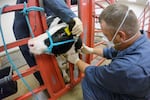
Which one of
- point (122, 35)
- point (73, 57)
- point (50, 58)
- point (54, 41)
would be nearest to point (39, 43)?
point (54, 41)

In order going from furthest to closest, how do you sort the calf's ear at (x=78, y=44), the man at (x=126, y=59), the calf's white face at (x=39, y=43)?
the calf's ear at (x=78, y=44) → the calf's white face at (x=39, y=43) → the man at (x=126, y=59)

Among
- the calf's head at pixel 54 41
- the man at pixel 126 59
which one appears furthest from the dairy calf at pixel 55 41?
the man at pixel 126 59

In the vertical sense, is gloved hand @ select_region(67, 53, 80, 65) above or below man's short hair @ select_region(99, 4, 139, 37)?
below

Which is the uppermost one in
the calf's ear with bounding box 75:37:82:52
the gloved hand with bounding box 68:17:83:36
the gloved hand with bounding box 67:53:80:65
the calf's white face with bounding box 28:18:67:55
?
the gloved hand with bounding box 68:17:83:36

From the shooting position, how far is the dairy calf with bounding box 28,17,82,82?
3.86 feet

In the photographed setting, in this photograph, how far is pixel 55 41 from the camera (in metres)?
1.20

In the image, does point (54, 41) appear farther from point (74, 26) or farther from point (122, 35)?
point (122, 35)

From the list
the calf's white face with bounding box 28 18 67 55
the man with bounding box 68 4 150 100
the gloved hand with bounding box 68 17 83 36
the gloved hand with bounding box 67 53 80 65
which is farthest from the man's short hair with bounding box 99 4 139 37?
the gloved hand with bounding box 67 53 80 65

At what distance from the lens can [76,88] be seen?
6.30ft

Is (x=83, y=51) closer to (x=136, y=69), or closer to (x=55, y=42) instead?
(x=55, y=42)

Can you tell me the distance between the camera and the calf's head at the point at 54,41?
3.85 ft

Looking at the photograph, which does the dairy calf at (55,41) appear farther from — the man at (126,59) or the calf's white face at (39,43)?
the man at (126,59)

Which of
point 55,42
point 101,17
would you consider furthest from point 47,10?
point 101,17

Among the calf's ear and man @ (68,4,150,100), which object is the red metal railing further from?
man @ (68,4,150,100)
